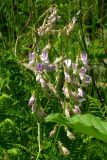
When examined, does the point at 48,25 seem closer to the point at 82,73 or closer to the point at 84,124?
the point at 82,73

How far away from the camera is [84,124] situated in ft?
3.14

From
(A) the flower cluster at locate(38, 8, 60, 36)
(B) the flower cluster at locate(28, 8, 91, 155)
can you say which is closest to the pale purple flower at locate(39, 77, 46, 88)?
(B) the flower cluster at locate(28, 8, 91, 155)

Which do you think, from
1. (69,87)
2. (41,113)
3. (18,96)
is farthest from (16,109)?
(69,87)

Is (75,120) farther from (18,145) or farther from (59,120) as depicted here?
(18,145)

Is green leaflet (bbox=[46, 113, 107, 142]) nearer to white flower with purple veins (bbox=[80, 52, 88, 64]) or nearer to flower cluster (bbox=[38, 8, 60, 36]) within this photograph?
white flower with purple veins (bbox=[80, 52, 88, 64])

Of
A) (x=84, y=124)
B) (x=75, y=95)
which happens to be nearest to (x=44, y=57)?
(x=75, y=95)

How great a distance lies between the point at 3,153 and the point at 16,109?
224 mm

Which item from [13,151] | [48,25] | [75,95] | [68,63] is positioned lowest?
[13,151]

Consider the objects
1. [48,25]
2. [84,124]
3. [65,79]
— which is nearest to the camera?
[84,124]

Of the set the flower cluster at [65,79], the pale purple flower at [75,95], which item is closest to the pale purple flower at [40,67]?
the flower cluster at [65,79]

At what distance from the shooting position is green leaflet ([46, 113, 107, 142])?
0.94 m

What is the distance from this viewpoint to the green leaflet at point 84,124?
3.10 ft

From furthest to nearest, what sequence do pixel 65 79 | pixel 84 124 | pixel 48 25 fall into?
pixel 48 25 < pixel 65 79 < pixel 84 124

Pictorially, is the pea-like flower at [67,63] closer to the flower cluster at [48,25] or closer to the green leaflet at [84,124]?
the flower cluster at [48,25]
